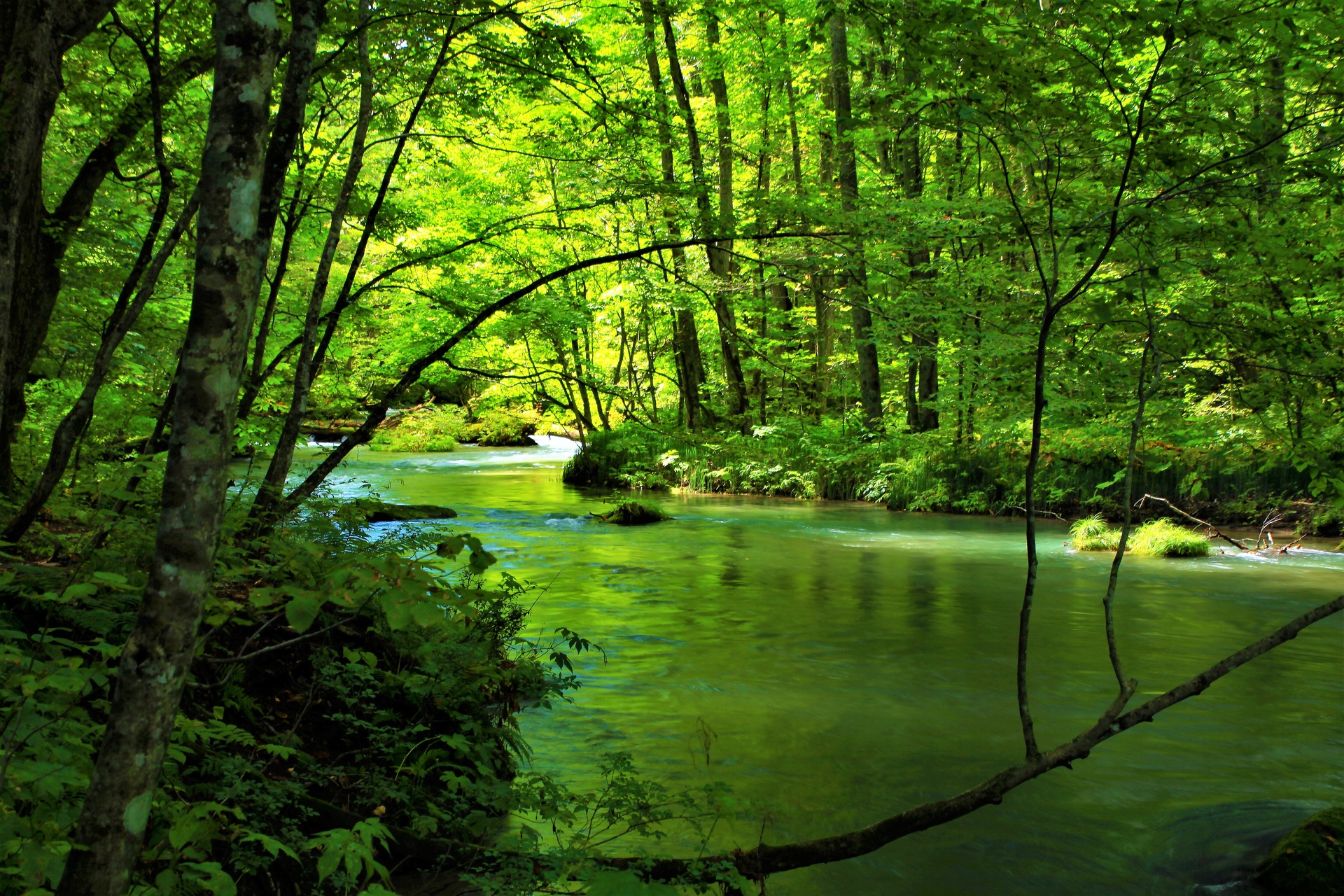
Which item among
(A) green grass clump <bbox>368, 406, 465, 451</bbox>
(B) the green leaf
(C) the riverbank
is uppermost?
(A) green grass clump <bbox>368, 406, 465, 451</bbox>

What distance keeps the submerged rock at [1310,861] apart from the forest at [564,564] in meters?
0.02

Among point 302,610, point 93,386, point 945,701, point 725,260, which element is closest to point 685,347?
point 725,260

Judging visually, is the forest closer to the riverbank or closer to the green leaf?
the green leaf

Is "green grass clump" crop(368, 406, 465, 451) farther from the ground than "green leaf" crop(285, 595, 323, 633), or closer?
farther from the ground

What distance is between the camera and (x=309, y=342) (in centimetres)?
539

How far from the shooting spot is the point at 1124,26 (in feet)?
13.5

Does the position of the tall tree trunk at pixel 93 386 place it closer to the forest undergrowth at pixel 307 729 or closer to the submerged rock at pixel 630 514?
the forest undergrowth at pixel 307 729

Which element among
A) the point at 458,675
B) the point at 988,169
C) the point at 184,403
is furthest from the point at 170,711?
the point at 988,169

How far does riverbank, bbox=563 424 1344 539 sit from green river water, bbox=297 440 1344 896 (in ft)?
5.91

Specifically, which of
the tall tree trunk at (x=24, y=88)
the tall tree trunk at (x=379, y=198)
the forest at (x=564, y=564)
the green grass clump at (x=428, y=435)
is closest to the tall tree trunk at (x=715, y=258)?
the forest at (x=564, y=564)

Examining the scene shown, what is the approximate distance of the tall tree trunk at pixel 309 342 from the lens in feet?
16.5

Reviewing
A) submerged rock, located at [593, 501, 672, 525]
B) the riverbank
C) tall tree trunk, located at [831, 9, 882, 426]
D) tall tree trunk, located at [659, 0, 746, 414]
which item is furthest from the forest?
tall tree trunk, located at [831, 9, 882, 426]

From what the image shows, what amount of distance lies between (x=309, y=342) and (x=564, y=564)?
7.21m

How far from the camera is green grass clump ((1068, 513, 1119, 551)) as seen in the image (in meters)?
13.7
